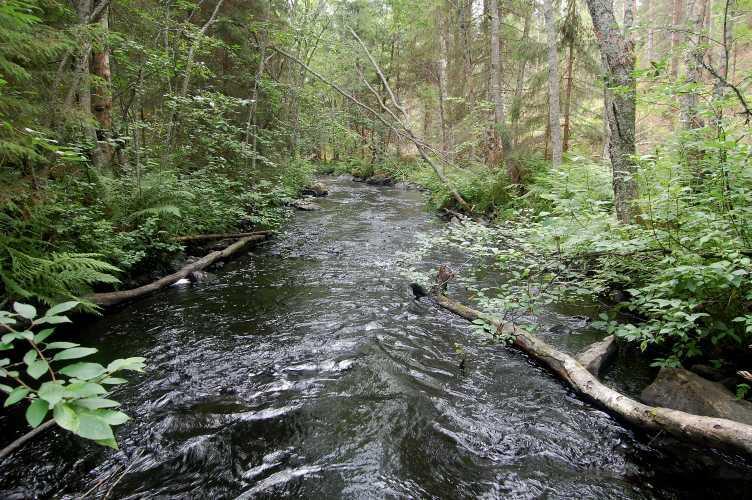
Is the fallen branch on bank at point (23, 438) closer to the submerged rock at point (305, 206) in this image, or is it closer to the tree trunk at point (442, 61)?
the submerged rock at point (305, 206)

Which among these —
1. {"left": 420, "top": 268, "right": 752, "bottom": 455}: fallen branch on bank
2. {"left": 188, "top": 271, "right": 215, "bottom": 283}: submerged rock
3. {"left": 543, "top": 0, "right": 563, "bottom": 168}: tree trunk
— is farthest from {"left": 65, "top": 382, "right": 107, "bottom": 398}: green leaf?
{"left": 543, "top": 0, "right": 563, "bottom": 168}: tree trunk

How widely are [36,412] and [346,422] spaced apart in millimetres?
3228

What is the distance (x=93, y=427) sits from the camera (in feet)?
3.66

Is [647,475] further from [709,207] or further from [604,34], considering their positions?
[604,34]

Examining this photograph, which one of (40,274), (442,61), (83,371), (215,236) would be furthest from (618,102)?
(442,61)

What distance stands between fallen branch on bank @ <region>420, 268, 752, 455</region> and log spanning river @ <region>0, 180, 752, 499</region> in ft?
0.53

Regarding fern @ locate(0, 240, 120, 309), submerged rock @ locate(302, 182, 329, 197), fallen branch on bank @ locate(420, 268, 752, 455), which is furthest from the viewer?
submerged rock @ locate(302, 182, 329, 197)

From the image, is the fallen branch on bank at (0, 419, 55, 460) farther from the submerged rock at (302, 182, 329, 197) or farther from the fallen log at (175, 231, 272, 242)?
the submerged rock at (302, 182, 329, 197)

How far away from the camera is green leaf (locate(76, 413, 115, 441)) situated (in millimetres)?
1083

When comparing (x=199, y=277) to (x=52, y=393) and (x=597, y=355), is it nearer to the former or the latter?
(x=597, y=355)

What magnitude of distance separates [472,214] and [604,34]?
815 cm

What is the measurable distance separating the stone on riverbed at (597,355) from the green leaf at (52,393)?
4867mm

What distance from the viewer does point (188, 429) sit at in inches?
150

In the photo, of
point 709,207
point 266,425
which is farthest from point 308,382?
point 709,207
